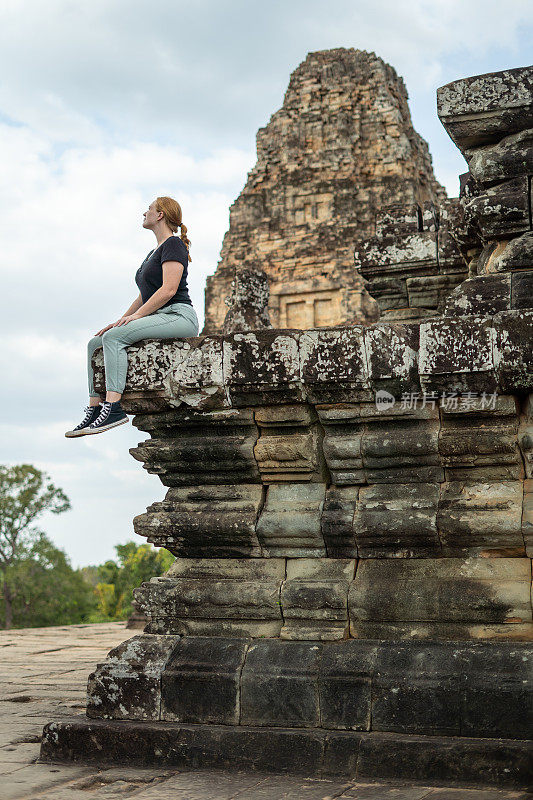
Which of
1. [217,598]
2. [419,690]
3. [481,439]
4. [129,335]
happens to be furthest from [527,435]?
[129,335]

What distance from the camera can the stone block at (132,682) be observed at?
4602 millimetres

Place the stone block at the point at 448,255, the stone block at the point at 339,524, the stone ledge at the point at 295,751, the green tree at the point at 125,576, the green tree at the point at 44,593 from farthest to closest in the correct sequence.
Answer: the green tree at the point at 44,593, the green tree at the point at 125,576, the stone block at the point at 448,255, the stone block at the point at 339,524, the stone ledge at the point at 295,751

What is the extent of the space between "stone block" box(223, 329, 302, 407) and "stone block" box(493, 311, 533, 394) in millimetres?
1023

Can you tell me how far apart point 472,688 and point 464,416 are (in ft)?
4.35

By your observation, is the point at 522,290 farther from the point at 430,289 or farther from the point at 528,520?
the point at 430,289

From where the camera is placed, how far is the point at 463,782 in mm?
3902

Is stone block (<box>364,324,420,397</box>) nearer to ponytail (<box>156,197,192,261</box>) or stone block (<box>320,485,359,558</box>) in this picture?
stone block (<box>320,485,359,558</box>)

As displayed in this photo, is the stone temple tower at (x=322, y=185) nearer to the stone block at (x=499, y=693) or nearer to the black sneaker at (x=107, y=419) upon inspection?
the black sneaker at (x=107, y=419)

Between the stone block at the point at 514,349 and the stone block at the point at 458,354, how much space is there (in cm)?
3

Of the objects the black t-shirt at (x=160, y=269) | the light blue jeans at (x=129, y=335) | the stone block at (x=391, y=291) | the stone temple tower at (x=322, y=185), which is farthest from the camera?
the stone temple tower at (x=322, y=185)

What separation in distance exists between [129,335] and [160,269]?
57 cm

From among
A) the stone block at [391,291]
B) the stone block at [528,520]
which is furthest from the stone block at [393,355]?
the stone block at [391,291]

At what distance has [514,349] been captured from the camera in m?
4.29

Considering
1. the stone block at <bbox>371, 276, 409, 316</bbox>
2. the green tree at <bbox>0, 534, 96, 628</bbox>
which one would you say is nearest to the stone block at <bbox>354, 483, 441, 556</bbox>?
the stone block at <bbox>371, 276, 409, 316</bbox>
